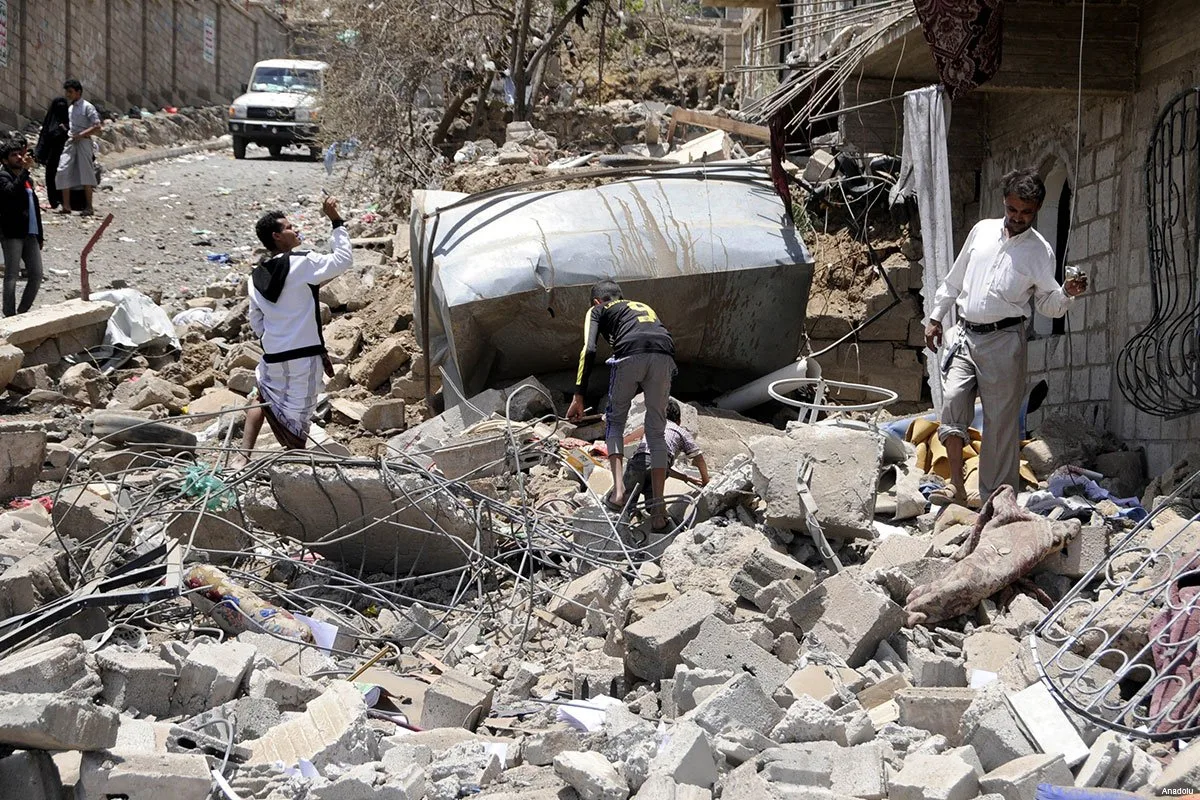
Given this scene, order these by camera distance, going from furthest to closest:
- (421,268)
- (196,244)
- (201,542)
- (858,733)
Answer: (196,244) < (421,268) < (201,542) < (858,733)

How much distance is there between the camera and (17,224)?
9656 millimetres

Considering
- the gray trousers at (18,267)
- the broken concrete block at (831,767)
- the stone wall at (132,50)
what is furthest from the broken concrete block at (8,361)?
the stone wall at (132,50)

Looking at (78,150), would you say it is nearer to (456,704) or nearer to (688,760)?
(456,704)

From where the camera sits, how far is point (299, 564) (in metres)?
5.37

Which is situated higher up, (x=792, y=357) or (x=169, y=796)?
(x=792, y=357)

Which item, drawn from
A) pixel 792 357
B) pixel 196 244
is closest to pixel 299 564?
pixel 792 357

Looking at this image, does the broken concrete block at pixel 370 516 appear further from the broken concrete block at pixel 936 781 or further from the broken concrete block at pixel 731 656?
the broken concrete block at pixel 936 781

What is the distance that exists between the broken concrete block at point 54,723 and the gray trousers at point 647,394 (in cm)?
335

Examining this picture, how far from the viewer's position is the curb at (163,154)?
1936 cm

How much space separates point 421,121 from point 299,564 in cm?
1120

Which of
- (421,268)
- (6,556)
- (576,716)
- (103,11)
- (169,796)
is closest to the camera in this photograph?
(169,796)

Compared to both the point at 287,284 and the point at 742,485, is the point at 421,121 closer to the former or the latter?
the point at 287,284

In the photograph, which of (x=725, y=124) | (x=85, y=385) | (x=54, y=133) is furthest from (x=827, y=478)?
(x=54, y=133)

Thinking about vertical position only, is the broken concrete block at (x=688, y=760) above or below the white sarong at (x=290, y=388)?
below
